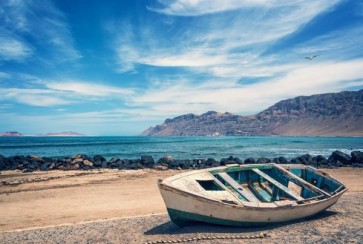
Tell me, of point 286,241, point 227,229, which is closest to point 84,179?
point 227,229

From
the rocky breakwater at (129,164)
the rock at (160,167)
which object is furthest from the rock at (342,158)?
the rock at (160,167)

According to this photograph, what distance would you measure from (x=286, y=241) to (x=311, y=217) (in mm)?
2383

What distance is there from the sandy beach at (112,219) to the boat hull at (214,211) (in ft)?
1.14

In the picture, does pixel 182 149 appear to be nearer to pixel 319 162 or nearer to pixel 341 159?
pixel 319 162

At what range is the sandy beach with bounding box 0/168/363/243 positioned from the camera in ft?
27.5

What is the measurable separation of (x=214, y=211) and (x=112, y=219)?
456 cm

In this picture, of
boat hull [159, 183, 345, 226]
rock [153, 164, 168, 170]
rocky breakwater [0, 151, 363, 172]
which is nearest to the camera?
boat hull [159, 183, 345, 226]

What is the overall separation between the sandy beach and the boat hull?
347 millimetres

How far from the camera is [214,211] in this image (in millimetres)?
7875

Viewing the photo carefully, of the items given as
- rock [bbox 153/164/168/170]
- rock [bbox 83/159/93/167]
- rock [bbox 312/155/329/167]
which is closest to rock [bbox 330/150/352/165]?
rock [bbox 312/155/329/167]

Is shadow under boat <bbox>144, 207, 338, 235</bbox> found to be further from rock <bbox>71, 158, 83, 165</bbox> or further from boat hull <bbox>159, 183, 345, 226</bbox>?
rock <bbox>71, 158, 83, 165</bbox>

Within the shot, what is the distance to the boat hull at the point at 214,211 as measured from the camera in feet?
25.4

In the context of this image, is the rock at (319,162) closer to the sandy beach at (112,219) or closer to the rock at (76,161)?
the sandy beach at (112,219)

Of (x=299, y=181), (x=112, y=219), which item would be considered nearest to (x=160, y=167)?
(x=112, y=219)
